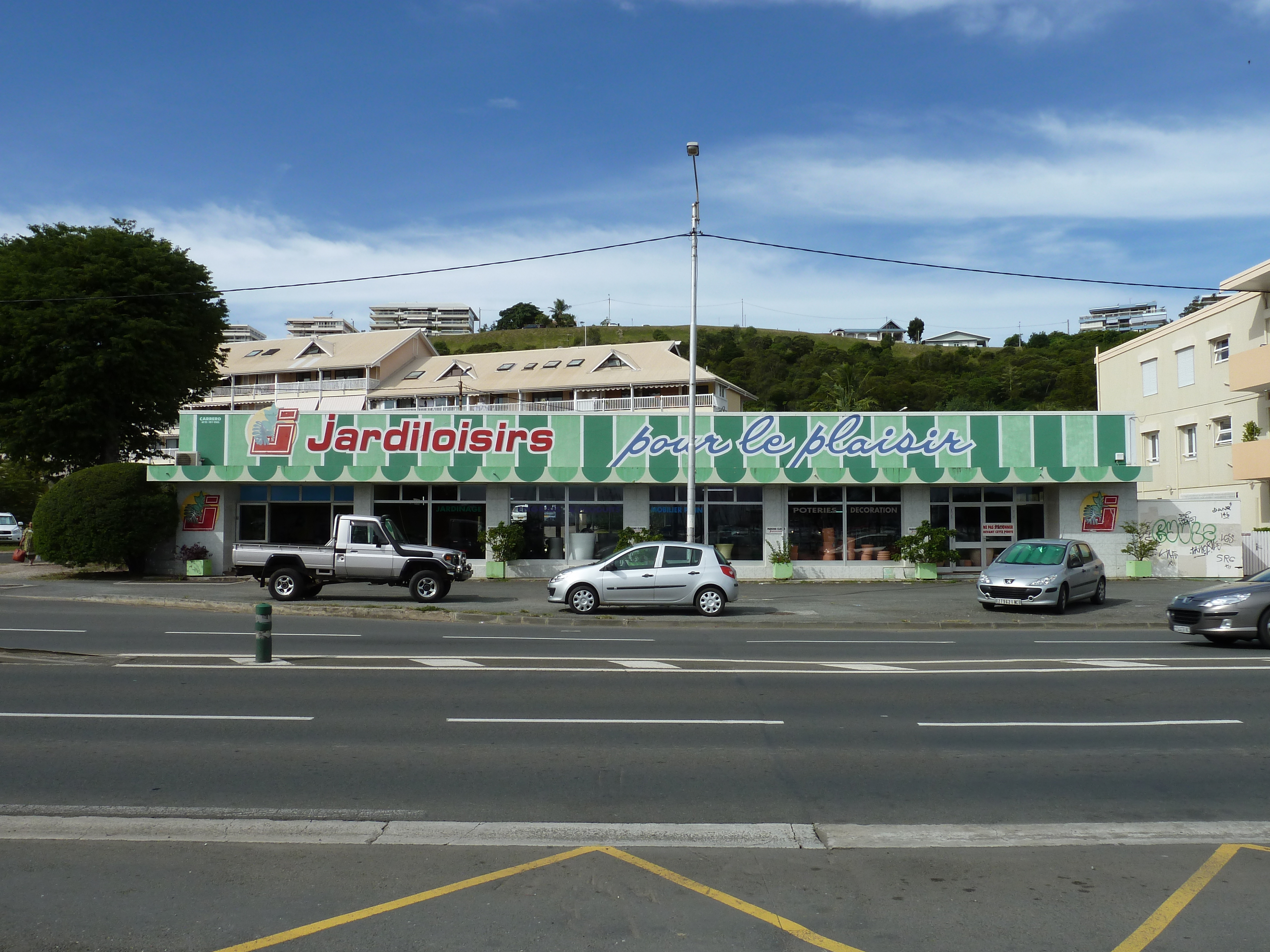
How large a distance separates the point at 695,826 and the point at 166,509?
28763 mm

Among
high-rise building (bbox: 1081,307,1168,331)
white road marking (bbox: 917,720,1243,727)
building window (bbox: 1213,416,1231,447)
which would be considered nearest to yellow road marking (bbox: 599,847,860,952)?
white road marking (bbox: 917,720,1243,727)

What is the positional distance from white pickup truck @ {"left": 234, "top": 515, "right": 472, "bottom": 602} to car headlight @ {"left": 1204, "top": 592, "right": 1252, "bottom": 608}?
14567mm

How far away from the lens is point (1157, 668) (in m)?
13.2

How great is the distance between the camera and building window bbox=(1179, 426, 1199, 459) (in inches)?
1598

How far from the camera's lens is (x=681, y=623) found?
63.4 feet

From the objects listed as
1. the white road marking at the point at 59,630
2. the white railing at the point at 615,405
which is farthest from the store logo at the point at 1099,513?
the white railing at the point at 615,405

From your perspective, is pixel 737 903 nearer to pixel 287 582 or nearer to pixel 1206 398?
pixel 287 582

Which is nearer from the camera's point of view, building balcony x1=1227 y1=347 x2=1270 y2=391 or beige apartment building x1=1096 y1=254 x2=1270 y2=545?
building balcony x1=1227 y1=347 x2=1270 y2=391

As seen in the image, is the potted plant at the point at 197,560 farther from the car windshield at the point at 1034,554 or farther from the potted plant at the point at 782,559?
the car windshield at the point at 1034,554

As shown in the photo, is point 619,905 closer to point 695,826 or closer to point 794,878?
point 794,878

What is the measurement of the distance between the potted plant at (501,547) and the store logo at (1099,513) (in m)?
16.8

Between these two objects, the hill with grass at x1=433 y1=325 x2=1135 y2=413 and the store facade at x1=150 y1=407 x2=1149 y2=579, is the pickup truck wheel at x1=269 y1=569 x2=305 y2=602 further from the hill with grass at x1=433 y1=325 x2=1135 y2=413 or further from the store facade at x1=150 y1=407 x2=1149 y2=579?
the hill with grass at x1=433 y1=325 x2=1135 y2=413

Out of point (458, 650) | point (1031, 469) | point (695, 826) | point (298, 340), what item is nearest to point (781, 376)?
point (298, 340)

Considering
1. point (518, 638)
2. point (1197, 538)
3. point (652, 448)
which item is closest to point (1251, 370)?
point (1197, 538)
